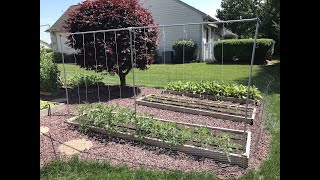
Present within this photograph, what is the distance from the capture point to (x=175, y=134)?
15.3ft

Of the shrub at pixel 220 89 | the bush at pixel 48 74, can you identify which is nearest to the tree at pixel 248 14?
the shrub at pixel 220 89

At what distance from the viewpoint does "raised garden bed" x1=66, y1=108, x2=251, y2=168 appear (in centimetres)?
413

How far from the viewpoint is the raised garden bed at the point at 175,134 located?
13.5ft

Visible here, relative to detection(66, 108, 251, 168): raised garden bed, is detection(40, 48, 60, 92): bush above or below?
above

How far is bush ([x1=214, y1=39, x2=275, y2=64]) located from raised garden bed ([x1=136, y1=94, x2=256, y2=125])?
11.2 meters

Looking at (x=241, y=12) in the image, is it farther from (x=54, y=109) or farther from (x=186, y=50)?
(x=54, y=109)

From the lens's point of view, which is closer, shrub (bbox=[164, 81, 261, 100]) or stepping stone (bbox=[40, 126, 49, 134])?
stepping stone (bbox=[40, 126, 49, 134])

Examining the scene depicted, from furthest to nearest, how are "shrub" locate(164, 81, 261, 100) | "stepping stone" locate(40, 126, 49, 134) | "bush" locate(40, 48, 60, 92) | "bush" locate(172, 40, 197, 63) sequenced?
"bush" locate(172, 40, 197, 63) → "bush" locate(40, 48, 60, 92) → "shrub" locate(164, 81, 261, 100) → "stepping stone" locate(40, 126, 49, 134)

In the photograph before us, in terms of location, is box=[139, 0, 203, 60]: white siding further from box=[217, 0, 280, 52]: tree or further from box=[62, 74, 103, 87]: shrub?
box=[62, 74, 103, 87]: shrub

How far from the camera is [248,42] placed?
18.0m

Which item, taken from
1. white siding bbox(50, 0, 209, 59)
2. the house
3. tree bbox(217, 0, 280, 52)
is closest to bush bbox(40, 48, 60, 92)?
the house
